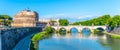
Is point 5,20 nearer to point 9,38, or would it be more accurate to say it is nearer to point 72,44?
point 72,44

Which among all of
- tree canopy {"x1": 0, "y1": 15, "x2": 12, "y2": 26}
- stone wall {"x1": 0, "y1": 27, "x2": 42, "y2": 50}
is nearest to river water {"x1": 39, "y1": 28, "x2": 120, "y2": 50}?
stone wall {"x1": 0, "y1": 27, "x2": 42, "y2": 50}

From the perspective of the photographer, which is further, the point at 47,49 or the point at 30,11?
the point at 30,11

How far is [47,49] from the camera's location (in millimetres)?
44250

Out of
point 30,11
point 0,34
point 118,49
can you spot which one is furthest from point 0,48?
point 30,11

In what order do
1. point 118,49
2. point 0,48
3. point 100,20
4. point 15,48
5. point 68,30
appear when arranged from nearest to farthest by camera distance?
point 0,48 → point 15,48 → point 118,49 → point 68,30 → point 100,20

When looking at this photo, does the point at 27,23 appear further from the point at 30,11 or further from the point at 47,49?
the point at 47,49

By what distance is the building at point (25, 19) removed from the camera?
120000mm

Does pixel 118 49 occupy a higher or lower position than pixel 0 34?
lower

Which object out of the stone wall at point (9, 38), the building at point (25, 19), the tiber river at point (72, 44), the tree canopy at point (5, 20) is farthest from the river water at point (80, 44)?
the building at point (25, 19)

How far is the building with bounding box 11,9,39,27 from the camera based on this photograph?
394ft

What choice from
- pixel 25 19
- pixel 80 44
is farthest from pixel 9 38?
pixel 25 19

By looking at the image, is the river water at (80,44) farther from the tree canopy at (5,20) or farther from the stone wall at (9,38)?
the tree canopy at (5,20)

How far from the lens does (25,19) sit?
12150 cm

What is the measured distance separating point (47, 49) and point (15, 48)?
7089 millimetres
